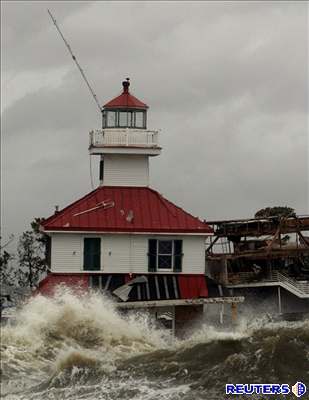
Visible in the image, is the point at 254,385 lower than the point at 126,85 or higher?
lower

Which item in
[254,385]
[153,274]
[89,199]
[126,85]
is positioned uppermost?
[126,85]

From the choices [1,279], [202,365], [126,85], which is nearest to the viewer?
[202,365]

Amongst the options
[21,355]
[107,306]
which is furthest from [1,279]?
[21,355]

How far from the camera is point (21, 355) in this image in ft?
122

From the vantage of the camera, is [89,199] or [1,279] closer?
[89,199]

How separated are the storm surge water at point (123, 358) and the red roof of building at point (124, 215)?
16.5 feet

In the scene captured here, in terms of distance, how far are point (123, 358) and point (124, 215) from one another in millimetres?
12091

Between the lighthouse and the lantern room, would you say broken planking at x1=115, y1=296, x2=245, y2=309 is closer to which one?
the lighthouse

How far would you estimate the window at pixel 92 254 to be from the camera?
152 feet

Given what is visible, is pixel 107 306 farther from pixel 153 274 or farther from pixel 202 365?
pixel 202 365

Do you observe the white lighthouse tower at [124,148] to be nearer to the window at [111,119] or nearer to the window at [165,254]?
the window at [111,119]

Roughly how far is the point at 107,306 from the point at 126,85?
37.3 ft

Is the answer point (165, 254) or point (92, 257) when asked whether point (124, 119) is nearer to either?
point (165, 254)

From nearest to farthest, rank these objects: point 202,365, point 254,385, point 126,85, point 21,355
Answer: point 254,385 → point 202,365 → point 21,355 → point 126,85
